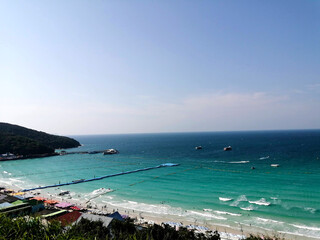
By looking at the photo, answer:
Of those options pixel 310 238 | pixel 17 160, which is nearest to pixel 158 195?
pixel 310 238

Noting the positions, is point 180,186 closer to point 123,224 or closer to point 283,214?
point 283,214

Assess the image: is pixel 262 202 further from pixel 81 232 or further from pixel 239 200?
pixel 81 232

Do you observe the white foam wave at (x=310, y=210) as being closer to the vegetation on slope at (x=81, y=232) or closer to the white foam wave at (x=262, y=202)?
the white foam wave at (x=262, y=202)

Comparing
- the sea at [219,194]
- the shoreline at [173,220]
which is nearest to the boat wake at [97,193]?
the sea at [219,194]

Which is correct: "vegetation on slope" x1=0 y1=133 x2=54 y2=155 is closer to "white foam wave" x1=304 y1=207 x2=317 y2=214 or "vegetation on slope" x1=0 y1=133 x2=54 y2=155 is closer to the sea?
the sea

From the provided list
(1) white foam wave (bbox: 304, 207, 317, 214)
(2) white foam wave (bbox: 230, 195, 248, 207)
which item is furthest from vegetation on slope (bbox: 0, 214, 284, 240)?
(1) white foam wave (bbox: 304, 207, 317, 214)

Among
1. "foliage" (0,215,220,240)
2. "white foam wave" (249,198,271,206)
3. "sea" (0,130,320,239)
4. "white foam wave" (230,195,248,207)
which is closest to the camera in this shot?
"foliage" (0,215,220,240)

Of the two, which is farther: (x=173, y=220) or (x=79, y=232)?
(x=173, y=220)

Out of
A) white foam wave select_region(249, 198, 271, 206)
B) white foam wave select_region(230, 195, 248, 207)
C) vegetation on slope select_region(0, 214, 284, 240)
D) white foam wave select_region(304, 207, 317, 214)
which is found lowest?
white foam wave select_region(230, 195, 248, 207)

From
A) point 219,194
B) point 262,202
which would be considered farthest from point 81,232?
point 219,194

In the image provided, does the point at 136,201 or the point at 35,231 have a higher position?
the point at 35,231

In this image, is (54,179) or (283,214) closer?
(283,214)
